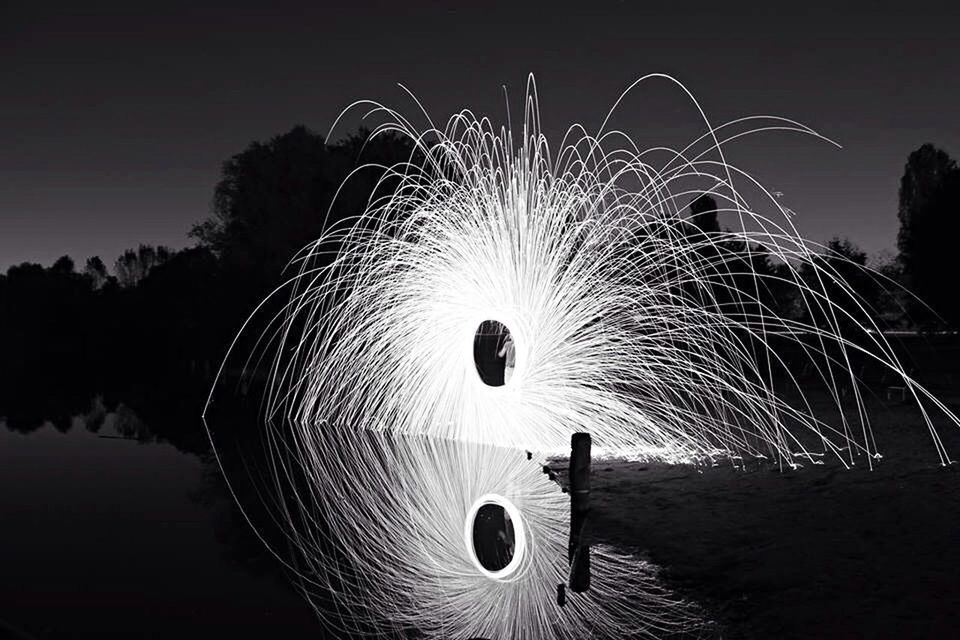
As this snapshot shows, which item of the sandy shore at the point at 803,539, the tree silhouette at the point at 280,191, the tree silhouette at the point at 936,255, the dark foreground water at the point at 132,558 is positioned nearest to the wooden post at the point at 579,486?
the sandy shore at the point at 803,539

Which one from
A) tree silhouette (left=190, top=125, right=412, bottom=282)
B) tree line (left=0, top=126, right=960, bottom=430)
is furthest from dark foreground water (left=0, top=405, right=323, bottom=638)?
tree silhouette (left=190, top=125, right=412, bottom=282)

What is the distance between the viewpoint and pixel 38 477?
40.2 feet

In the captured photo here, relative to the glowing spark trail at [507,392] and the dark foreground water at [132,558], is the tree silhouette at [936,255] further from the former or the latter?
the dark foreground water at [132,558]

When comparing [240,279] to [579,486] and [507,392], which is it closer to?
[507,392]

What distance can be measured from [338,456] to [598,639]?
8928 mm

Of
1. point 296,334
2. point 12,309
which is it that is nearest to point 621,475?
point 296,334

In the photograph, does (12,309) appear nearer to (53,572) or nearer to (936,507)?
(53,572)

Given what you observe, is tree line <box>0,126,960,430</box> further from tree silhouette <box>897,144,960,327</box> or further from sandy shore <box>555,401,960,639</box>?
sandy shore <box>555,401,960,639</box>

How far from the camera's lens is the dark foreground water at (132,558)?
19.6ft

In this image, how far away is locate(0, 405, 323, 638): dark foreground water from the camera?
5.98 meters

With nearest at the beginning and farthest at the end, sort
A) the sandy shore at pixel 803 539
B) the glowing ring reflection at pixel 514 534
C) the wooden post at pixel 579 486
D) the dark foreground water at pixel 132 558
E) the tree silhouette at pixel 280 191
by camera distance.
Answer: the sandy shore at pixel 803 539 → the dark foreground water at pixel 132 558 → the glowing ring reflection at pixel 514 534 → the wooden post at pixel 579 486 → the tree silhouette at pixel 280 191

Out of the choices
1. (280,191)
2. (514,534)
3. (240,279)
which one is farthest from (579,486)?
(280,191)

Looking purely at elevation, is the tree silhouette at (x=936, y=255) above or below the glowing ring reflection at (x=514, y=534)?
above

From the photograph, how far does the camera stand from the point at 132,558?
7.77 metres
